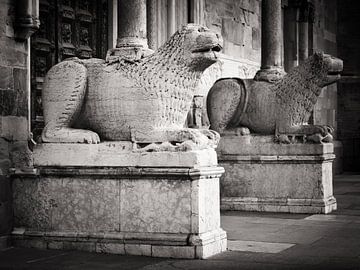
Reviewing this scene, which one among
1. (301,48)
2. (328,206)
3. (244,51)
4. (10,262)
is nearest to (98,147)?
(10,262)

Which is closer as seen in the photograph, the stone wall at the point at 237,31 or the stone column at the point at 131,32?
the stone column at the point at 131,32

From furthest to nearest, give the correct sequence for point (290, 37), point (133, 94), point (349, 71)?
point (349, 71)
point (290, 37)
point (133, 94)

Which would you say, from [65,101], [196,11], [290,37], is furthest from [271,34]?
[290,37]

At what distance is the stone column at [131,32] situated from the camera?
726cm

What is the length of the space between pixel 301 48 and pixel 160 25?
6.39 meters

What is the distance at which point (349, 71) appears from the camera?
20312mm

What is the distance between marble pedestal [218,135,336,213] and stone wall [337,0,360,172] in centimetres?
1001

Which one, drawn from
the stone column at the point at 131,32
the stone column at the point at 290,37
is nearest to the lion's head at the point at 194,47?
the stone column at the point at 131,32

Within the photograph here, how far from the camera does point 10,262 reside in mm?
6461

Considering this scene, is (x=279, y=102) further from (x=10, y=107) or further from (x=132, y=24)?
(x=10, y=107)

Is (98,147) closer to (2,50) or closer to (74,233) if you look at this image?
(74,233)

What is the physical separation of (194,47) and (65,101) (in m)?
1.31

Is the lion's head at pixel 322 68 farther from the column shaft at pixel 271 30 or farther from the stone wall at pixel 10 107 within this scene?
the stone wall at pixel 10 107

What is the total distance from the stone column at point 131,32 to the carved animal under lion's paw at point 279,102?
317cm
